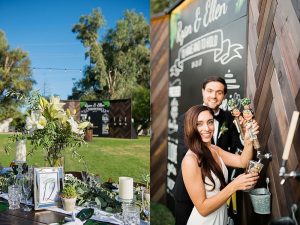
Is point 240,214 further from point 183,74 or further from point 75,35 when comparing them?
point 75,35

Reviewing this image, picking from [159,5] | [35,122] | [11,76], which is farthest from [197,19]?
[11,76]

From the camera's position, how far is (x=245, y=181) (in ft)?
4.24

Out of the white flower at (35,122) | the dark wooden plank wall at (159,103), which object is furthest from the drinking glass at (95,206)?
the white flower at (35,122)

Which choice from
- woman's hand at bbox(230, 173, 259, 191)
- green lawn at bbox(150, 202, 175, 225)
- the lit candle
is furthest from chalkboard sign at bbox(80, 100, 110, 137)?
the lit candle

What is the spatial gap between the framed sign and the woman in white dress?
26.7 inches

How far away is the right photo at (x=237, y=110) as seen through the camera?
1.19 meters

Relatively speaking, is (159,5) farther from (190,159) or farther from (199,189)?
(199,189)

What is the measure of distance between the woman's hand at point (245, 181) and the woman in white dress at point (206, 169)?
0.03m

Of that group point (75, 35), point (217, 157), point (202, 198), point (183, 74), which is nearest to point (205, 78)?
point (183, 74)

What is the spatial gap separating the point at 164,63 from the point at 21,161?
1147 millimetres

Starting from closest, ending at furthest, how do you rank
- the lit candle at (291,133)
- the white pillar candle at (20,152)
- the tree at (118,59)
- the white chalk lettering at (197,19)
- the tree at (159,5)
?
the lit candle at (291,133) → the white chalk lettering at (197,19) → the tree at (159,5) → the tree at (118,59) → the white pillar candle at (20,152)

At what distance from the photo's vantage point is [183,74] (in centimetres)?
163

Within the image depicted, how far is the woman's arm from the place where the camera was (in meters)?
1.35

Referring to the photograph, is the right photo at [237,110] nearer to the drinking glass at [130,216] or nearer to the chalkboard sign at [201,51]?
the chalkboard sign at [201,51]
